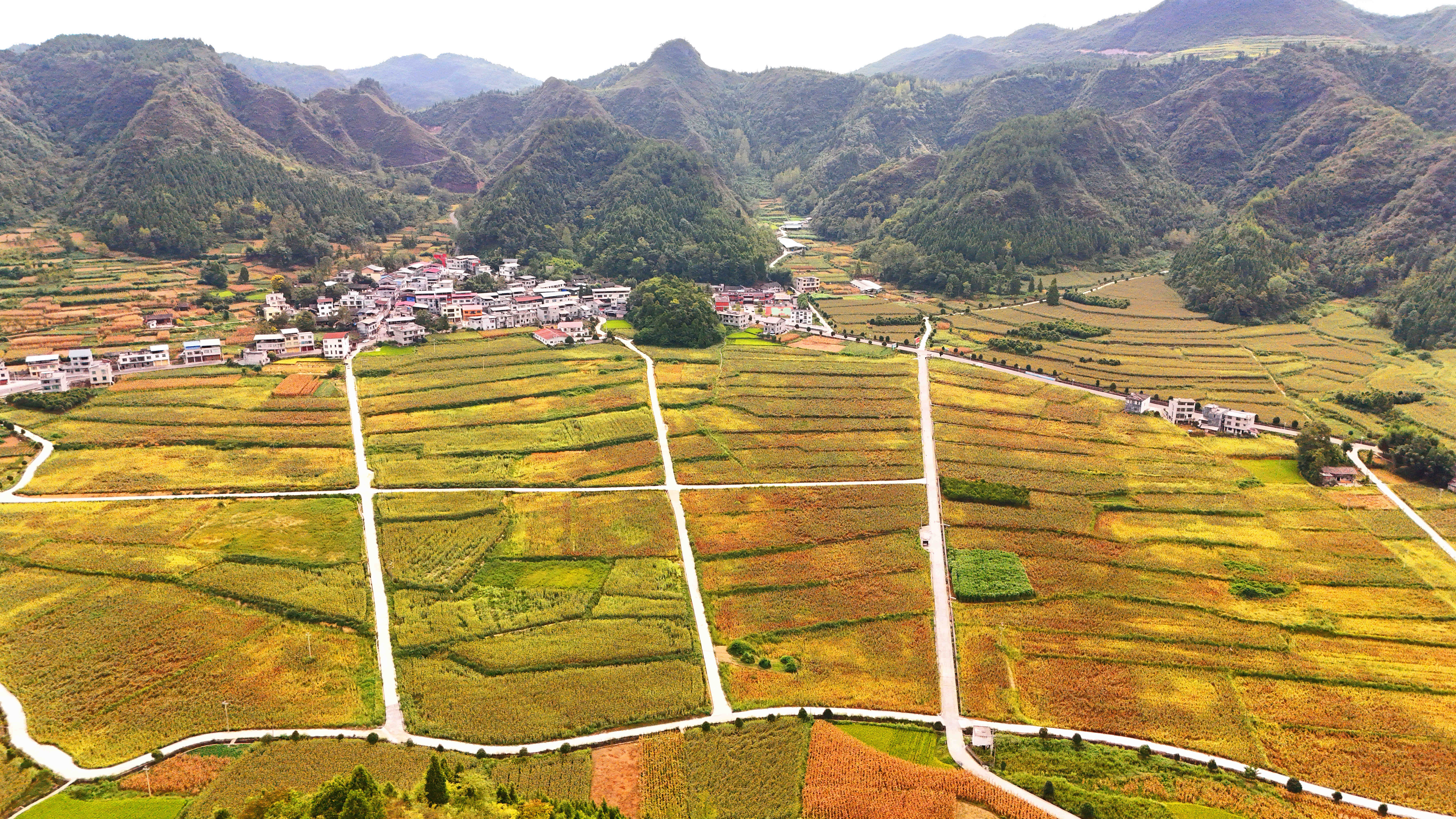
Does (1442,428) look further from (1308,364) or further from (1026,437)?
(1026,437)

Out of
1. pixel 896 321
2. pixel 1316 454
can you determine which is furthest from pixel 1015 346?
pixel 1316 454

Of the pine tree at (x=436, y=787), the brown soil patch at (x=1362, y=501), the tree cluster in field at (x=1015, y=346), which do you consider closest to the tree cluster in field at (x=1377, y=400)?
the brown soil patch at (x=1362, y=501)

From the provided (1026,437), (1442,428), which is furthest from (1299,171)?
(1026,437)

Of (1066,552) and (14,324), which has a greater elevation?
(14,324)

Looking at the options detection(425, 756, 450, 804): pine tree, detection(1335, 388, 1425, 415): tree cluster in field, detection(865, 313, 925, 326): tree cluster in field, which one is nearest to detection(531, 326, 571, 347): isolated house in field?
detection(865, 313, 925, 326): tree cluster in field

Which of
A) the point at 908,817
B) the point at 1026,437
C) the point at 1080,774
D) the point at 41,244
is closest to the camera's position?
the point at 908,817

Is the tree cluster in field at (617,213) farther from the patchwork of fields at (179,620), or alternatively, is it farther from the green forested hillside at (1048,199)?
the patchwork of fields at (179,620)

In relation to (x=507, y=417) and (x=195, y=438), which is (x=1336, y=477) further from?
(x=195, y=438)

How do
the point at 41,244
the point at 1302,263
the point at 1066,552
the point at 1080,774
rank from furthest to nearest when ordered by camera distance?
the point at 1302,263 → the point at 41,244 → the point at 1066,552 → the point at 1080,774
